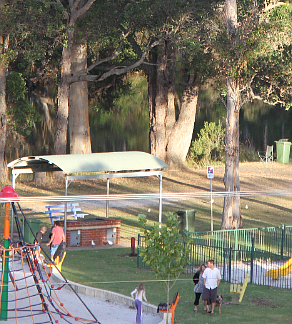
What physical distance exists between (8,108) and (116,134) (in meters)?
26.9

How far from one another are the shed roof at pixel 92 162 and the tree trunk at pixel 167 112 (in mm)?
15380

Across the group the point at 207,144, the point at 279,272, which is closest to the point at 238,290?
the point at 279,272

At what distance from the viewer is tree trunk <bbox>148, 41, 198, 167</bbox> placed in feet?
120

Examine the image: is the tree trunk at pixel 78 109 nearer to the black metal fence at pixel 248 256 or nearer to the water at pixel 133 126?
the water at pixel 133 126

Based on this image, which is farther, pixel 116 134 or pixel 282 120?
pixel 282 120

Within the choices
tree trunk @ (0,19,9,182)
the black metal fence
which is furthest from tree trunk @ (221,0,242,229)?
tree trunk @ (0,19,9,182)

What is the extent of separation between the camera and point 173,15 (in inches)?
1235

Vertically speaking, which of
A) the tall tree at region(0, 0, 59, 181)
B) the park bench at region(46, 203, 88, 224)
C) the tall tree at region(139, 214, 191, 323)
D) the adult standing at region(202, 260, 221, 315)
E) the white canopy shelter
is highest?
the tall tree at region(0, 0, 59, 181)

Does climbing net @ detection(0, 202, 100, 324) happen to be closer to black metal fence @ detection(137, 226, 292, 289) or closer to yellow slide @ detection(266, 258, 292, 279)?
black metal fence @ detection(137, 226, 292, 289)

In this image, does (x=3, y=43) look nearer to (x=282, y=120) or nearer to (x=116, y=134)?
(x=116, y=134)

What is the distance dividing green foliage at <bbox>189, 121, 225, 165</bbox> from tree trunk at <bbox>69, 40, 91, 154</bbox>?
A: 28.3ft

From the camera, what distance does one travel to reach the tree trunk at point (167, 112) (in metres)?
36.5

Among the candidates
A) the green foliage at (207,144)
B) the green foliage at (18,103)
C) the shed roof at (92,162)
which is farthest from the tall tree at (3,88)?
the green foliage at (207,144)

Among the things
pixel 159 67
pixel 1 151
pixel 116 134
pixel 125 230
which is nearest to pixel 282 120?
pixel 116 134
